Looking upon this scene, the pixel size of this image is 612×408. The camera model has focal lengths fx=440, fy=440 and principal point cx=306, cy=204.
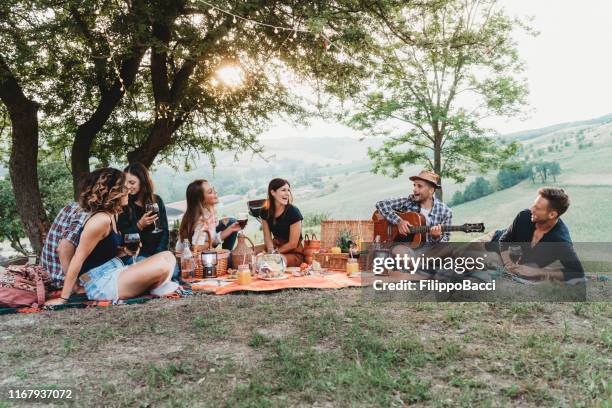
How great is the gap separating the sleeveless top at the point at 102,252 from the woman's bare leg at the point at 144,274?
0.24 m

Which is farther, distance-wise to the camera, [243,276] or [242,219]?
[242,219]

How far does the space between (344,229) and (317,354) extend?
12.6 feet

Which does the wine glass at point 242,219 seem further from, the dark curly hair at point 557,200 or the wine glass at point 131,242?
the dark curly hair at point 557,200

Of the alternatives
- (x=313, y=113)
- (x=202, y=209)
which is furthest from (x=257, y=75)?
(x=202, y=209)

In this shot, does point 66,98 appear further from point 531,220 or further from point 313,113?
point 531,220

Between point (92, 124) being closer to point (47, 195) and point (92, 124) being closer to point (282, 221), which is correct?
point (47, 195)

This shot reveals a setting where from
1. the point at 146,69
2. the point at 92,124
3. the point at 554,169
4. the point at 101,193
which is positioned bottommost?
the point at 554,169

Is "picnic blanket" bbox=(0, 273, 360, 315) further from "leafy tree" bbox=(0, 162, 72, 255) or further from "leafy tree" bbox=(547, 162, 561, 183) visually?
"leafy tree" bbox=(547, 162, 561, 183)

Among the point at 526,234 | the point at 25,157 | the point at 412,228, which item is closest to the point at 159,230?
the point at 412,228

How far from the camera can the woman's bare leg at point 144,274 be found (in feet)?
15.4

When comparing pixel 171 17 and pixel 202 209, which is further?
pixel 171 17

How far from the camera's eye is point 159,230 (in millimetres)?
5609

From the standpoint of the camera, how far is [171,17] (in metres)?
7.11

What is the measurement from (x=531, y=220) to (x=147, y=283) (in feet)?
15.2
